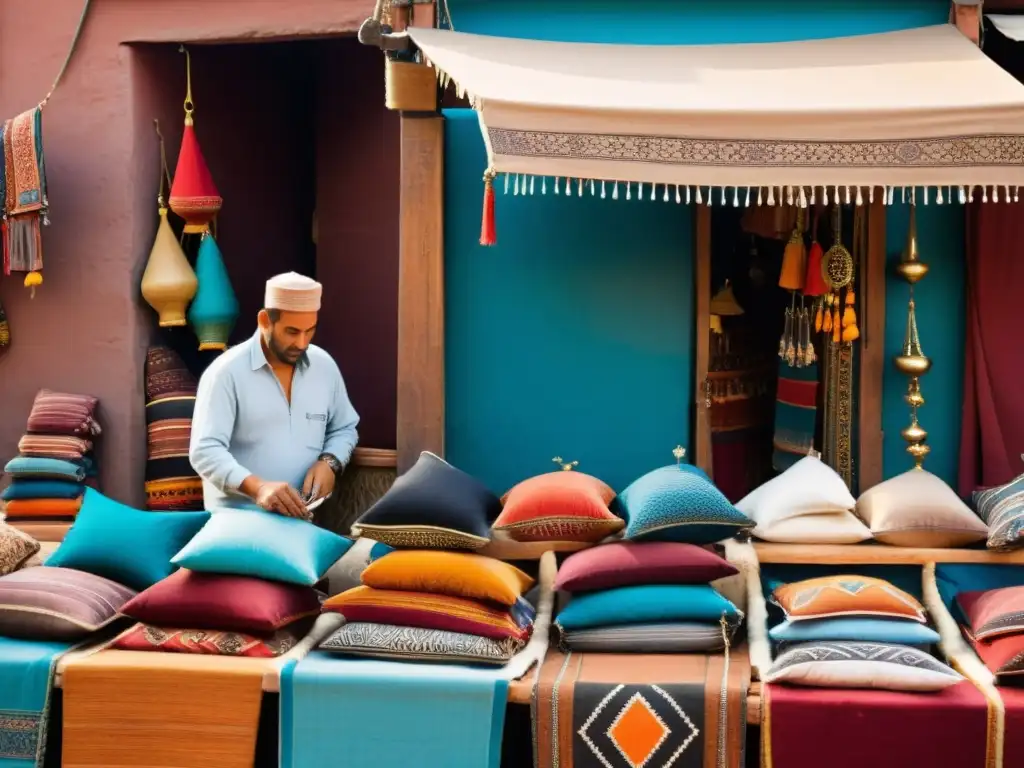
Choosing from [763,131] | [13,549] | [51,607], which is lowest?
[51,607]

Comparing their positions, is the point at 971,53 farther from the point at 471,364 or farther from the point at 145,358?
the point at 145,358

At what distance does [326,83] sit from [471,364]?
3170 mm

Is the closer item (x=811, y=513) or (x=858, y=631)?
(x=858, y=631)

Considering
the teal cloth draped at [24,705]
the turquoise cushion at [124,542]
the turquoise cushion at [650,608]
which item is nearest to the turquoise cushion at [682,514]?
the turquoise cushion at [650,608]

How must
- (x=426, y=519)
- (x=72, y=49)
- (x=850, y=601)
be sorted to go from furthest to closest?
(x=72, y=49)
(x=426, y=519)
(x=850, y=601)

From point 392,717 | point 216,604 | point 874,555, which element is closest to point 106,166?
point 216,604

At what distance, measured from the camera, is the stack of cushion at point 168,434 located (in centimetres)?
701

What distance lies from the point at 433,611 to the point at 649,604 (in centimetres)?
78

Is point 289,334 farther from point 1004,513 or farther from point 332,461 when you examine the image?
point 1004,513

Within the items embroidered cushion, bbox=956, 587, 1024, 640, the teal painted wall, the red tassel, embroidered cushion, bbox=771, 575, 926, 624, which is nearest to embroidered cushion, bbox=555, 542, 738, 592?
embroidered cushion, bbox=771, 575, 926, 624

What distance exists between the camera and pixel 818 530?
5535 millimetres

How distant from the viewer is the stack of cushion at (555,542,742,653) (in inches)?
201

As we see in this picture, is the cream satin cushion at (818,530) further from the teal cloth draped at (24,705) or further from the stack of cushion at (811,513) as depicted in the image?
the teal cloth draped at (24,705)

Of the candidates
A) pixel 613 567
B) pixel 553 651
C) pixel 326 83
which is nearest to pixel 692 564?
pixel 613 567
